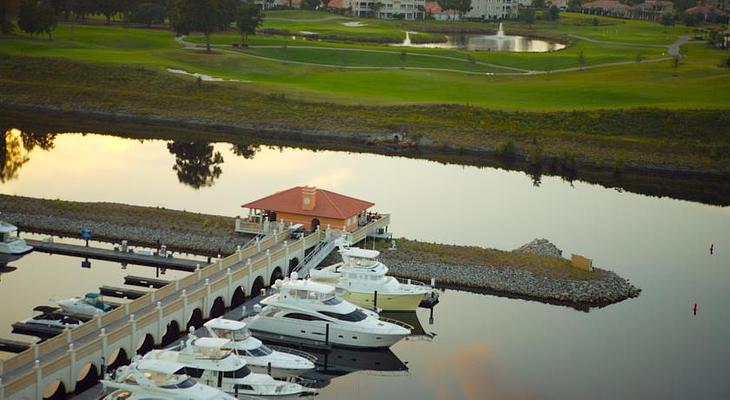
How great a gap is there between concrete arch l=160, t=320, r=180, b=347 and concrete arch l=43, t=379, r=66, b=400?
732cm

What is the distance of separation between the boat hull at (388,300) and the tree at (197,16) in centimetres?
10062

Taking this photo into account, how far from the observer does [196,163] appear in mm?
96812

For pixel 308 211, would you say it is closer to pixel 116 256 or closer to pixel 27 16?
pixel 116 256

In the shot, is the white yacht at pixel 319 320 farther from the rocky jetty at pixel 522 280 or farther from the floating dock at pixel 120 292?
the rocky jetty at pixel 522 280

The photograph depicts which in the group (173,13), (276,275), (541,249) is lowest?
(276,275)

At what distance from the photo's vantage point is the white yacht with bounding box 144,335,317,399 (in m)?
45.2

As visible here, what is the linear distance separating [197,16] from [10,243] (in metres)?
95.4

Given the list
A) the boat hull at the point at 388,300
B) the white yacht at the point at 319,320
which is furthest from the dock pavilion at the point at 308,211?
the white yacht at the point at 319,320

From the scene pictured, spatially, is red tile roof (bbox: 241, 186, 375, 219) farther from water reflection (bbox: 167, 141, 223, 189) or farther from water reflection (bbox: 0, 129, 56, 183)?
water reflection (bbox: 0, 129, 56, 183)

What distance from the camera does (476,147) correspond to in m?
111

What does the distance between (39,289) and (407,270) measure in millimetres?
19292

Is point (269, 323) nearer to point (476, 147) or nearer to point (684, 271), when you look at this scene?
point (684, 271)

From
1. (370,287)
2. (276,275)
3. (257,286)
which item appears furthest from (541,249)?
(257,286)

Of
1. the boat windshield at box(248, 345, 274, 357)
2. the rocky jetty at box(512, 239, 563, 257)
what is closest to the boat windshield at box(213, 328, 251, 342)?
the boat windshield at box(248, 345, 274, 357)
